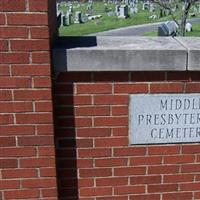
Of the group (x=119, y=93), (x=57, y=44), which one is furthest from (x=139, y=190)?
(x=57, y=44)

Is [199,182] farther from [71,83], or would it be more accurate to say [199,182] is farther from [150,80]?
[71,83]

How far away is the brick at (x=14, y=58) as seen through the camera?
274 cm

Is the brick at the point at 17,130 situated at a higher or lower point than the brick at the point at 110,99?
lower

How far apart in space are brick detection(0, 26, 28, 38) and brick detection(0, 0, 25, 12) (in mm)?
119

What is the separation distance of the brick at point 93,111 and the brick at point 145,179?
60 cm

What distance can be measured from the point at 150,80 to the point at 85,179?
35.9 inches

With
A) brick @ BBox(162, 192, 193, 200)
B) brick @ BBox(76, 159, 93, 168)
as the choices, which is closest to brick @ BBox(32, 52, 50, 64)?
brick @ BBox(76, 159, 93, 168)

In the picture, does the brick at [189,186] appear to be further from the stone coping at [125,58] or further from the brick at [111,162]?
the stone coping at [125,58]

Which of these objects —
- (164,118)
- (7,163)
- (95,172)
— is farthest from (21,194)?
(164,118)

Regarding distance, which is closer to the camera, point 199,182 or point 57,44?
point 57,44

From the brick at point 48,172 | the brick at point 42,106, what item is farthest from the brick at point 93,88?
the brick at point 48,172

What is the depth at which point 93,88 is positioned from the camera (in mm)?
2996

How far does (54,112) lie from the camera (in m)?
→ 3.01

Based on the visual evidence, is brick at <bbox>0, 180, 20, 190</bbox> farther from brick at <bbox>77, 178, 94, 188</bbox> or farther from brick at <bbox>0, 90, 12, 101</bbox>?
brick at <bbox>0, 90, 12, 101</bbox>
